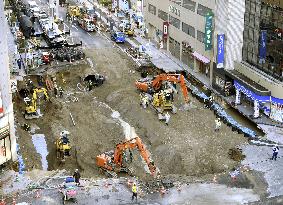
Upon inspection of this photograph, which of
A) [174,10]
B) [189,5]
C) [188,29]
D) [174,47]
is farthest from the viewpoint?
[174,47]

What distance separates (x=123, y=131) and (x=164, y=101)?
626cm

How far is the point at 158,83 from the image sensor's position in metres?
70.4

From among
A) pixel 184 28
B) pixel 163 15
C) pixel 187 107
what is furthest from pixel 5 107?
pixel 163 15

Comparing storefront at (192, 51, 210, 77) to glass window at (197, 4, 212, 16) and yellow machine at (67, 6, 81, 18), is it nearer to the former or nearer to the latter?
glass window at (197, 4, 212, 16)

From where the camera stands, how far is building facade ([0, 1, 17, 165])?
165 ft

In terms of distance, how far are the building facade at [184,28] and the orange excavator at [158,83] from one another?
27.7ft

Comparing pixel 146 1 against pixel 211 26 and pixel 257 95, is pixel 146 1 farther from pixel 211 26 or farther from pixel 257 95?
pixel 257 95

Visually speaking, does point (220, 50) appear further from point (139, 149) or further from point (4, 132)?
point (4, 132)

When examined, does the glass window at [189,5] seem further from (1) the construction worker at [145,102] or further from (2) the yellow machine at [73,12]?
(2) the yellow machine at [73,12]

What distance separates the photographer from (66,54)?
284 ft

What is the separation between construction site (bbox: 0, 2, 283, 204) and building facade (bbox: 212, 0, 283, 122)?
10.4 feet

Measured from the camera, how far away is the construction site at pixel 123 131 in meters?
49.8

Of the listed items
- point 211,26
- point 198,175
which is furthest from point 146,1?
point 198,175

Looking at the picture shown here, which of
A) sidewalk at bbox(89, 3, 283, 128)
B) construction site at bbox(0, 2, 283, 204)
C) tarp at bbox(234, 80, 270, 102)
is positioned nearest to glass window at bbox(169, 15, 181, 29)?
sidewalk at bbox(89, 3, 283, 128)
